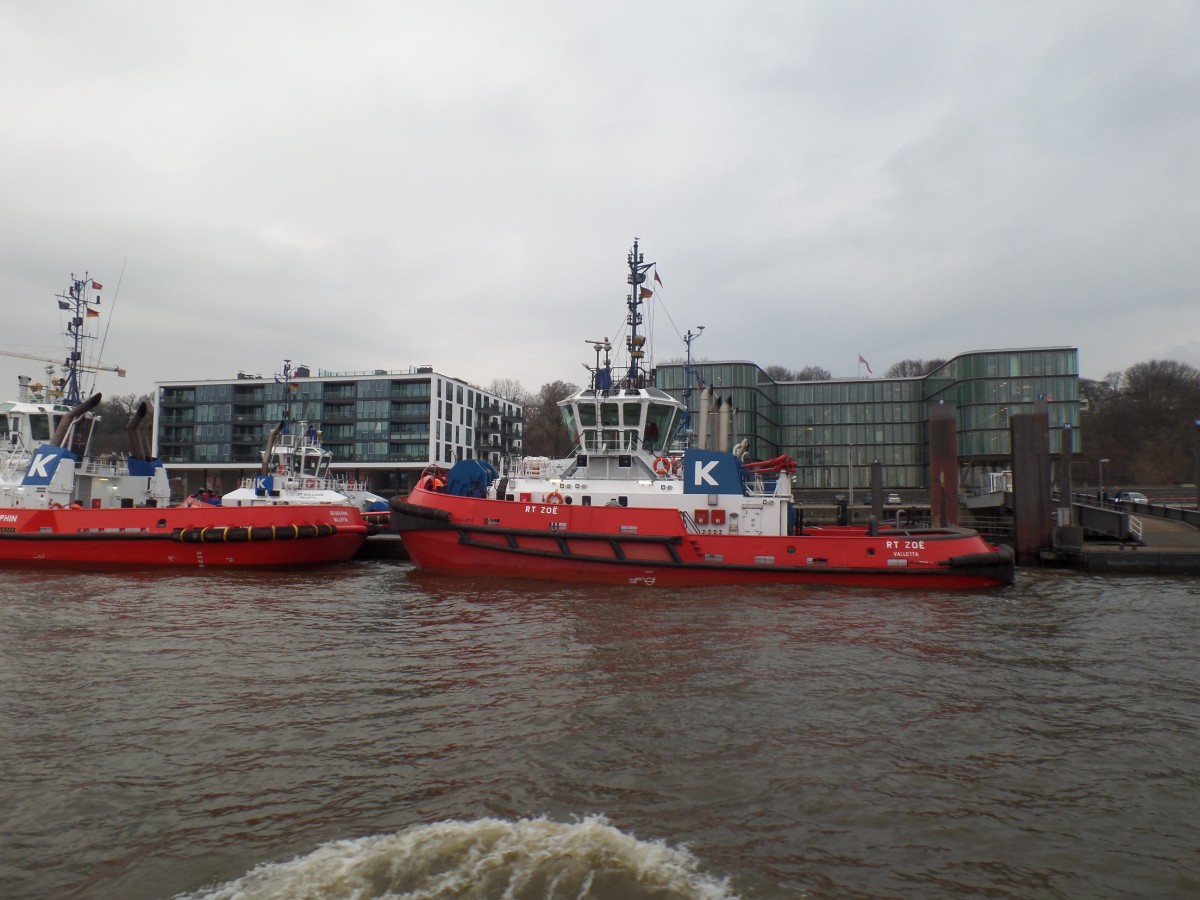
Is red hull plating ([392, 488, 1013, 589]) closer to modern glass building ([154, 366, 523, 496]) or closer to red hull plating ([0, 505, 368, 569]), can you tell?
red hull plating ([0, 505, 368, 569])

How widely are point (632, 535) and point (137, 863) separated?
32.6ft

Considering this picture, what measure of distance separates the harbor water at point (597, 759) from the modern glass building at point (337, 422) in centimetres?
4582

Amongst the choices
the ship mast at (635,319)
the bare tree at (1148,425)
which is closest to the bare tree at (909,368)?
the bare tree at (1148,425)

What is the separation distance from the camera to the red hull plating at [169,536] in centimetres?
1573

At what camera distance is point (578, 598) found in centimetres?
1170

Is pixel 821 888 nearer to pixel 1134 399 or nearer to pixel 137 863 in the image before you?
pixel 137 863

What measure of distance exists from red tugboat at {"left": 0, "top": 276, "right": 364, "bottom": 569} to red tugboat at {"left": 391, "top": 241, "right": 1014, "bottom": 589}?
9.65ft

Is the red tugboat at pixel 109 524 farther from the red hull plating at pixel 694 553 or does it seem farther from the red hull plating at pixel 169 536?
the red hull plating at pixel 694 553

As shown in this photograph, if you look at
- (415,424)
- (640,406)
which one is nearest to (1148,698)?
(640,406)

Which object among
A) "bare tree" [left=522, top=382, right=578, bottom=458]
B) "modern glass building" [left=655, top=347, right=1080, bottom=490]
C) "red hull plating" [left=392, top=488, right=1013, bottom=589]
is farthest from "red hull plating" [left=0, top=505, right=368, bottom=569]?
"bare tree" [left=522, top=382, right=578, bottom=458]

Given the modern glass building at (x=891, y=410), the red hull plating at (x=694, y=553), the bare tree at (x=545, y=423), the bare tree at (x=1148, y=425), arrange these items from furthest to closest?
the bare tree at (x=545, y=423) → the bare tree at (x=1148, y=425) → the modern glass building at (x=891, y=410) → the red hull plating at (x=694, y=553)

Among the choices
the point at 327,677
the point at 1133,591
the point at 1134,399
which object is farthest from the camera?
the point at 1134,399

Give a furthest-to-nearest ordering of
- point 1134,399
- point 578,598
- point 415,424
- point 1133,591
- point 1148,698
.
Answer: point 1134,399, point 415,424, point 1133,591, point 578,598, point 1148,698

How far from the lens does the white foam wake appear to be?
3.32 meters
